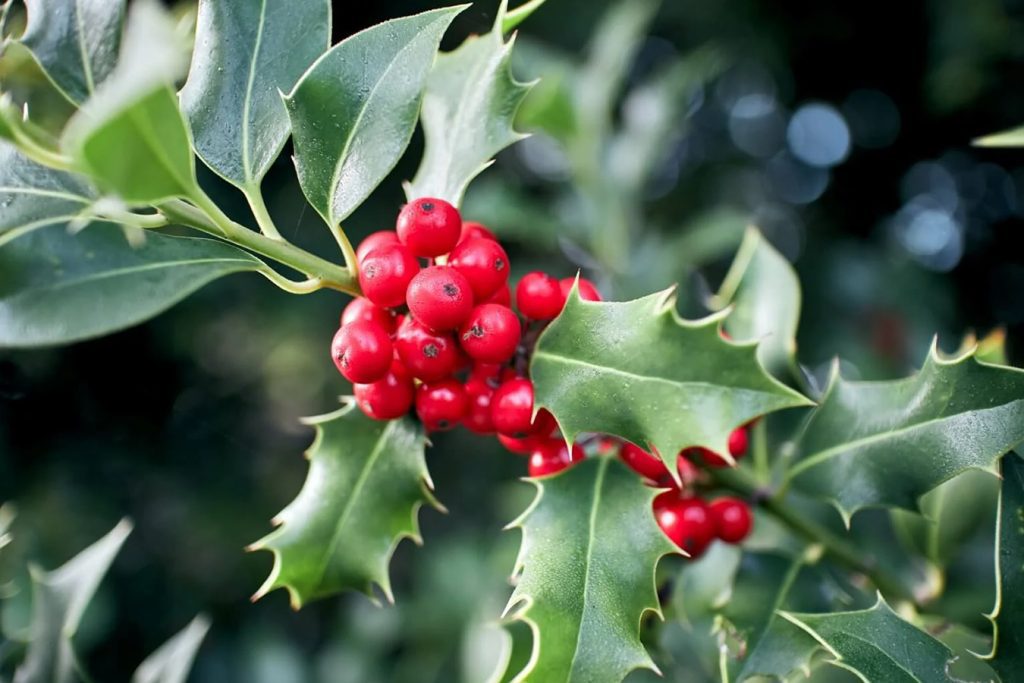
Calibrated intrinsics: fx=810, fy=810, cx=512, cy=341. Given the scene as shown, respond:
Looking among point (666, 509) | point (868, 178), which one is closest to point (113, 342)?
point (666, 509)

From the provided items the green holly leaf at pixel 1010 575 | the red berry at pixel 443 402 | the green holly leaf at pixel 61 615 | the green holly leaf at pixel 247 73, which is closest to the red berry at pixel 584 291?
the red berry at pixel 443 402

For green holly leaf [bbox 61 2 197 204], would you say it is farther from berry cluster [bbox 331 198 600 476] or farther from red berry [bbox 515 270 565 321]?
red berry [bbox 515 270 565 321]

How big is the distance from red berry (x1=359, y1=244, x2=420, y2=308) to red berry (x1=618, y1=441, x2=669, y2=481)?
42 cm

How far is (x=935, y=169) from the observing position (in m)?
4.03

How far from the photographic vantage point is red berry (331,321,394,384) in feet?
3.52

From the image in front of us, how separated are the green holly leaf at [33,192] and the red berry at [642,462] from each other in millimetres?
817

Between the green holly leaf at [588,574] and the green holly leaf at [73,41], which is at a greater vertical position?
the green holly leaf at [73,41]

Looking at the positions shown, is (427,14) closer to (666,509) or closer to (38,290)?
(38,290)

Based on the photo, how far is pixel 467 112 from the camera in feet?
4.13

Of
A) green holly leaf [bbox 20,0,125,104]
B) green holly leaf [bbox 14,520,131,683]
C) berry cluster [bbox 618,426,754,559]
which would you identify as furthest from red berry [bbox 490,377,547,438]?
green holly leaf [bbox 14,520,131,683]

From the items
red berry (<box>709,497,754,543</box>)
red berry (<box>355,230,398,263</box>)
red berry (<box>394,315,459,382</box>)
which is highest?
red berry (<box>355,230,398,263</box>)

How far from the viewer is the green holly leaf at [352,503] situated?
1.25 m

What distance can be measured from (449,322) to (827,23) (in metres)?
3.35

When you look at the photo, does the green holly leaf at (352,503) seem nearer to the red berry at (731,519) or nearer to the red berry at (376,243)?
the red berry at (376,243)
